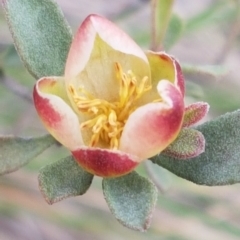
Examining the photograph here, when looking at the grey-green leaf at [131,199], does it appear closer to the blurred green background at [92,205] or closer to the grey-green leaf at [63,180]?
the grey-green leaf at [63,180]

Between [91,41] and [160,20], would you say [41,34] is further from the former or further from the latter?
[160,20]

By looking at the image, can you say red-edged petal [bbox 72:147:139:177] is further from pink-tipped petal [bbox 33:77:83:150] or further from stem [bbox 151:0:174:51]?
stem [bbox 151:0:174:51]

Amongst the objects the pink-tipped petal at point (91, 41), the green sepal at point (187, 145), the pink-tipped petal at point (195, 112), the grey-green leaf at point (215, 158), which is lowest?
the grey-green leaf at point (215, 158)

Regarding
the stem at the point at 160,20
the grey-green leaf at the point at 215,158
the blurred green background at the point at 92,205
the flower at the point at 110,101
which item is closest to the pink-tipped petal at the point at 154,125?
the flower at the point at 110,101

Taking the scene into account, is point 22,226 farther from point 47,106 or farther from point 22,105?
point 47,106

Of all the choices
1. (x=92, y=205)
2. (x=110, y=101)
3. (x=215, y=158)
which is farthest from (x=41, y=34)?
(x=92, y=205)

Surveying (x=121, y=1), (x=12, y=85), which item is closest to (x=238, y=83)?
(x=121, y=1)

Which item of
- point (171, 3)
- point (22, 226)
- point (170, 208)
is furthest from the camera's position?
point (22, 226)

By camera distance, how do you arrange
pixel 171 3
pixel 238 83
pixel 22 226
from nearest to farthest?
1. pixel 171 3
2. pixel 22 226
3. pixel 238 83
